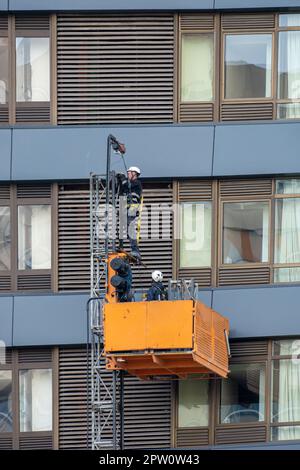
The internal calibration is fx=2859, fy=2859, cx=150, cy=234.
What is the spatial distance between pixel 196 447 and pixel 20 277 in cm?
488

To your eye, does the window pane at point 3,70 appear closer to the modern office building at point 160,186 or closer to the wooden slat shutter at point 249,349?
the modern office building at point 160,186

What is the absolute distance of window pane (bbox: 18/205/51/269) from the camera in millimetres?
57219

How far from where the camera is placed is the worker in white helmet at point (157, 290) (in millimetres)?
54875

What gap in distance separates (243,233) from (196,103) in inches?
110

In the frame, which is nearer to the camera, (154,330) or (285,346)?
(154,330)

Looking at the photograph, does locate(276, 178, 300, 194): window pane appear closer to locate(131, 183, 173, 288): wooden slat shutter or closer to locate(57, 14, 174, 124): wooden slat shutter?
locate(131, 183, 173, 288): wooden slat shutter

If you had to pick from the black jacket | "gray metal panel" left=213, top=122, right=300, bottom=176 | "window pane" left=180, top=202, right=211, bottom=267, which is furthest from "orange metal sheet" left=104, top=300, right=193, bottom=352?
"gray metal panel" left=213, top=122, right=300, bottom=176

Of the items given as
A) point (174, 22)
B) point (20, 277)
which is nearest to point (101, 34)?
point (174, 22)

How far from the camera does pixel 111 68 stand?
187ft

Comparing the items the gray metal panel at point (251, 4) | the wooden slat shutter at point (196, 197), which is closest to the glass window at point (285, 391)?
the wooden slat shutter at point (196, 197)

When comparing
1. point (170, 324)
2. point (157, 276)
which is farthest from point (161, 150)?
point (170, 324)

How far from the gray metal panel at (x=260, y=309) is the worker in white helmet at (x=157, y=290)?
185 cm

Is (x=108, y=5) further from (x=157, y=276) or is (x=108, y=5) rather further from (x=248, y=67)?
(x=157, y=276)

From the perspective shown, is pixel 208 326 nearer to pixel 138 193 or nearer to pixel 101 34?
pixel 138 193
